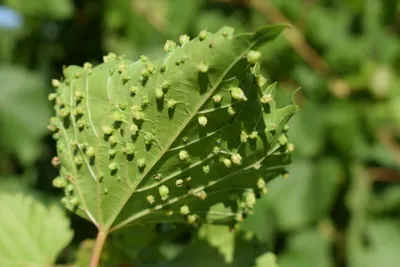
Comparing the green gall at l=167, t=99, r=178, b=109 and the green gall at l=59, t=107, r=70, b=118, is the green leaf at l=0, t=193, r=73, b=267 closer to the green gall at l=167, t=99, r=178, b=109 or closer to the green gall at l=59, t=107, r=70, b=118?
the green gall at l=59, t=107, r=70, b=118

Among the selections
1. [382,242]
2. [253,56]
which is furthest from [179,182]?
[382,242]

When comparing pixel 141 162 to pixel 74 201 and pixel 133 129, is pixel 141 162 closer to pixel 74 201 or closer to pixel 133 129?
pixel 133 129

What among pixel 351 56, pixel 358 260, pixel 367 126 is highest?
pixel 351 56

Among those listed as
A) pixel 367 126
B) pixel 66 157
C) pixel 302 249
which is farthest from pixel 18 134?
pixel 66 157

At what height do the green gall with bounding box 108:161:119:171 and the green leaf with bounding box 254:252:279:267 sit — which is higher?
the green gall with bounding box 108:161:119:171

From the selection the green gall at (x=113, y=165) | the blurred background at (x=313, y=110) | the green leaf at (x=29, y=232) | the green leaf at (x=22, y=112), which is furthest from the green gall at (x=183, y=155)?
the green leaf at (x=22, y=112)

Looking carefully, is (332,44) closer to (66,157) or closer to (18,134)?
(18,134)

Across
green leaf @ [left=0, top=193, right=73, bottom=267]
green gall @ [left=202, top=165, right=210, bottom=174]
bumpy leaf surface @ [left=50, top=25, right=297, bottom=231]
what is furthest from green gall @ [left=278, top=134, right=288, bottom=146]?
green leaf @ [left=0, top=193, right=73, bottom=267]
